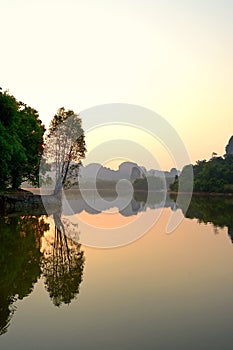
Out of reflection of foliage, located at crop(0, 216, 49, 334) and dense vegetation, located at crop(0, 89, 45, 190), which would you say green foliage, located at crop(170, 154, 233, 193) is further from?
reflection of foliage, located at crop(0, 216, 49, 334)

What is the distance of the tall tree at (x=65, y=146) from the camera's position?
5916 centimetres

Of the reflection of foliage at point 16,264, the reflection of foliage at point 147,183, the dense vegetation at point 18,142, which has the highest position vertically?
the reflection of foliage at point 147,183

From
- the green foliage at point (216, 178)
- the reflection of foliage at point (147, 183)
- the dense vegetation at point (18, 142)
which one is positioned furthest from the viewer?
the reflection of foliage at point (147, 183)

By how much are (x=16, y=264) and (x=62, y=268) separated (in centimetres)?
218

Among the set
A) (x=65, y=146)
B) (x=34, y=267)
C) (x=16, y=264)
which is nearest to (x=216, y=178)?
(x=65, y=146)

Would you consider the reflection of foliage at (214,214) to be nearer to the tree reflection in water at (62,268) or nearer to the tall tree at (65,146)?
the tree reflection in water at (62,268)

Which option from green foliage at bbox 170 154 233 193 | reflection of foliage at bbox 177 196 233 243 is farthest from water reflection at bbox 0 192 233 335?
green foliage at bbox 170 154 233 193

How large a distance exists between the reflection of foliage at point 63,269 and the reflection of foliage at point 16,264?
1.78ft

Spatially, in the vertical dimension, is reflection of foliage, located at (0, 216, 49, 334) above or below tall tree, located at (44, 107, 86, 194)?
below

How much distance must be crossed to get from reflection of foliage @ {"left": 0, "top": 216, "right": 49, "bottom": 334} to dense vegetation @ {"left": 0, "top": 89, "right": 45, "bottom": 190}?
38.0 feet

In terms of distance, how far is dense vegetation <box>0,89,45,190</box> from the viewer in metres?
34.7

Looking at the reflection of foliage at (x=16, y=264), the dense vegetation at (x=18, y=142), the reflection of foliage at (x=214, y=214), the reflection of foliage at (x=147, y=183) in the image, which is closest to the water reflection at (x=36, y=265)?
the reflection of foliage at (x=16, y=264)

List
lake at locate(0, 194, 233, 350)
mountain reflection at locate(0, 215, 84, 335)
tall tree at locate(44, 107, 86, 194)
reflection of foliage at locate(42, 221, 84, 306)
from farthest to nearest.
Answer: tall tree at locate(44, 107, 86, 194) < reflection of foliage at locate(42, 221, 84, 306) < mountain reflection at locate(0, 215, 84, 335) < lake at locate(0, 194, 233, 350)

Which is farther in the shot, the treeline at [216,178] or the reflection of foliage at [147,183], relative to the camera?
the reflection of foliage at [147,183]
